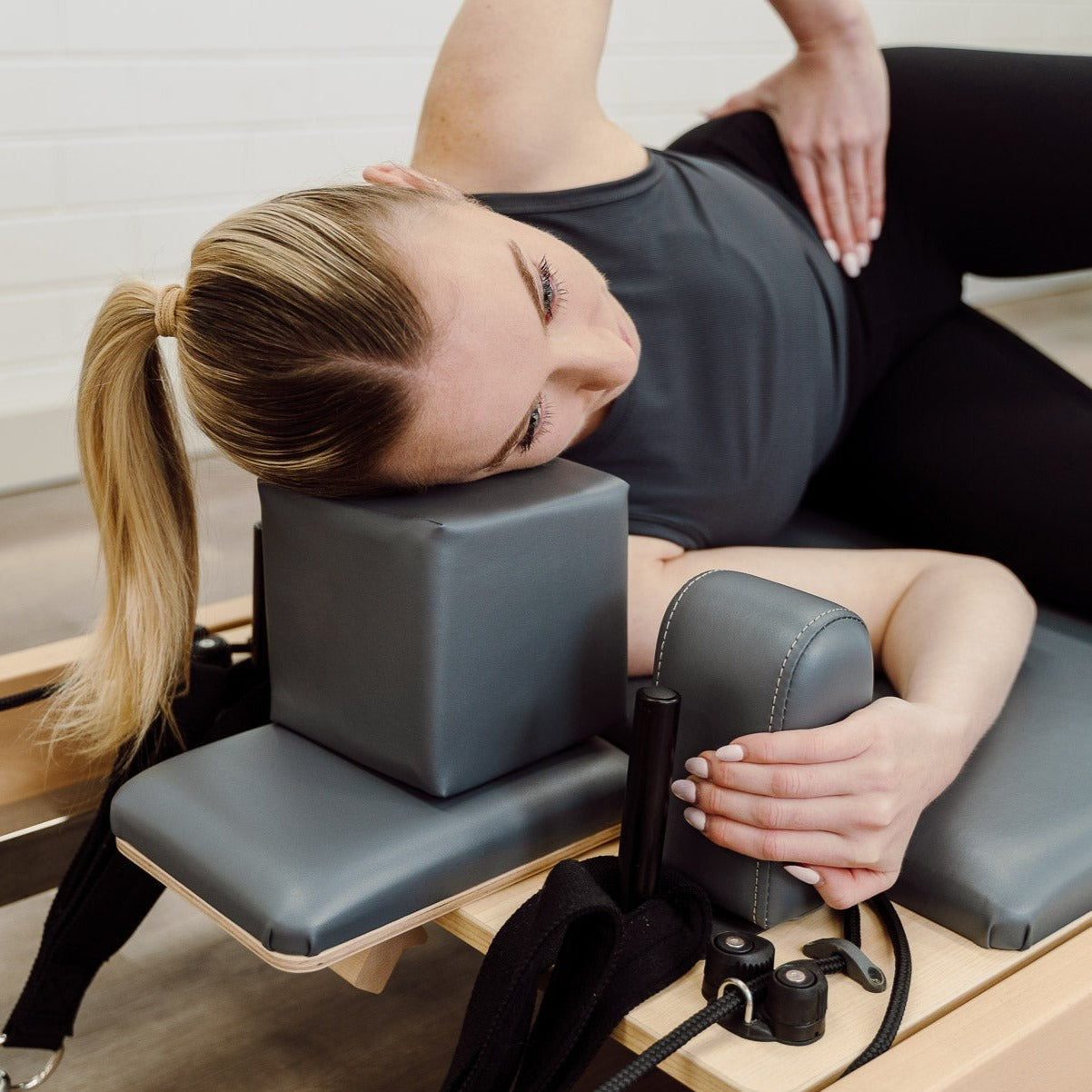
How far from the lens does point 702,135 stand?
68.0 inches

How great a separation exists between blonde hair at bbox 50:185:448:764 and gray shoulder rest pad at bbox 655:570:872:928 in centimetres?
26

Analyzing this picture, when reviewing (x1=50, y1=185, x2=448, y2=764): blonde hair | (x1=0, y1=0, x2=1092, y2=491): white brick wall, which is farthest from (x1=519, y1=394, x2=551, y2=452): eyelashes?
(x1=0, y1=0, x2=1092, y2=491): white brick wall

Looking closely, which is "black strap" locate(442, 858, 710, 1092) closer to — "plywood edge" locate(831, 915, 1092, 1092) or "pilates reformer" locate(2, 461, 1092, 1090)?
"pilates reformer" locate(2, 461, 1092, 1090)

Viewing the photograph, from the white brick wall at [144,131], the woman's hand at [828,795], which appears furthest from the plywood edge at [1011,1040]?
the white brick wall at [144,131]

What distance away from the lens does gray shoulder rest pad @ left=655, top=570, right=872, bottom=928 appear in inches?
36.3

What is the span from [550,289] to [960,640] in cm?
47

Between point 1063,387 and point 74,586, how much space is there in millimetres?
1677

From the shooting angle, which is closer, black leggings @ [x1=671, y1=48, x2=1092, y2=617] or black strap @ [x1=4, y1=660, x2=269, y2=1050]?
black strap @ [x1=4, y1=660, x2=269, y2=1050]

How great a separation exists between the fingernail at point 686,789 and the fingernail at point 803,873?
0.27 feet

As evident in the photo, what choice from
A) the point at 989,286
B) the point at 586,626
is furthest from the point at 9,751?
the point at 989,286

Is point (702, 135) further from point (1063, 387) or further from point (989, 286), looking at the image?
point (989, 286)

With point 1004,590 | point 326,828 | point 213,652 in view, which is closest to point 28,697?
point 213,652

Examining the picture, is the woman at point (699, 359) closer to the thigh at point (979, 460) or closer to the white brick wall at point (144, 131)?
the thigh at point (979, 460)

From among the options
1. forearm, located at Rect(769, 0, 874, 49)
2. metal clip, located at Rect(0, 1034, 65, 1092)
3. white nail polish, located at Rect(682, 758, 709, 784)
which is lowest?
metal clip, located at Rect(0, 1034, 65, 1092)
